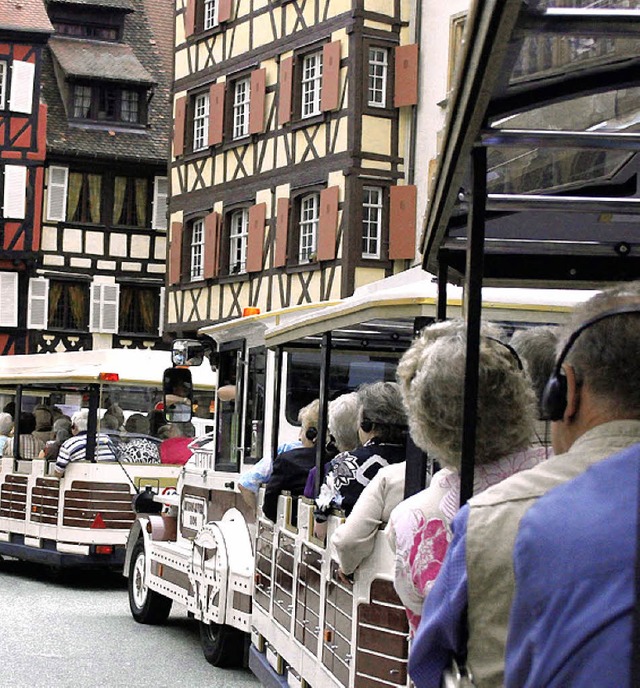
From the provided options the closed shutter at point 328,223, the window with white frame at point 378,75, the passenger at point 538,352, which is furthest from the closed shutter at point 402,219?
the passenger at point 538,352

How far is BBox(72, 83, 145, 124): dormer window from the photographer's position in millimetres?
43750

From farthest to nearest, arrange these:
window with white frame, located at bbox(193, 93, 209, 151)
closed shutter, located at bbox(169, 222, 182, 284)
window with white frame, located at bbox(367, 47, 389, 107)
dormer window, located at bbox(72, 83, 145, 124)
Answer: dormer window, located at bbox(72, 83, 145, 124) → closed shutter, located at bbox(169, 222, 182, 284) → window with white frame, located at bbox(193, 93, 209, 151) → window with white frame, located at bbox(367, 47, 389, 107)

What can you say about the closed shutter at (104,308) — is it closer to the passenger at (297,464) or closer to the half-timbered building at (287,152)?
the half-timbered building at (287,152)

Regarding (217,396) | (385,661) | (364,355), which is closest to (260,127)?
(217,396)

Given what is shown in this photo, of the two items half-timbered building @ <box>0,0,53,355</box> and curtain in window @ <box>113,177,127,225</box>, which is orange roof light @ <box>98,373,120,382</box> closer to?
half-timbered building @ <box>0,0,53,355</box>

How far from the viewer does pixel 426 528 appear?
12.5 feet

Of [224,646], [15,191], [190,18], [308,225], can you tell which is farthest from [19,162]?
[224,646]

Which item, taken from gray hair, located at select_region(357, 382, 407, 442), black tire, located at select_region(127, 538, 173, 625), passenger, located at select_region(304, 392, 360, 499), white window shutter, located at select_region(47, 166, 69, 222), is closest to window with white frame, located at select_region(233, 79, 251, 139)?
white window shutter, located at select_region(47, 166, 69, 222)

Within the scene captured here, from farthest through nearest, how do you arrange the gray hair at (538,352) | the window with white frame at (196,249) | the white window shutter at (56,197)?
the white window shutter at (56,197) < the window with white frame at (196,249) < the gray hair at (538,352)

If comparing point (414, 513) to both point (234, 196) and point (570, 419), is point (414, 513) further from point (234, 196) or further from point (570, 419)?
point (234, 196)

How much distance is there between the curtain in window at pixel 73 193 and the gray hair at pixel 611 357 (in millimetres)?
40059

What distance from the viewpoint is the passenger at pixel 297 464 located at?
8305 mm

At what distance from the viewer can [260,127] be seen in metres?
31.1

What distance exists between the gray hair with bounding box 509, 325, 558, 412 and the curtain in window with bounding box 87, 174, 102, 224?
3822cm
